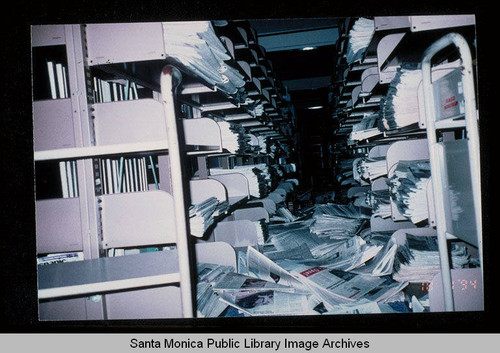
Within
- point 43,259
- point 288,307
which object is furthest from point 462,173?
point 43,259

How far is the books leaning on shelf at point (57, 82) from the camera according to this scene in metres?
1.10

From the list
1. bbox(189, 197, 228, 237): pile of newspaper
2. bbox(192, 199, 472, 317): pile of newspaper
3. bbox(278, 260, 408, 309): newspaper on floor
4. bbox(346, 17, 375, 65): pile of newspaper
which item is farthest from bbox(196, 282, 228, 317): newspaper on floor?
bbox(346, 17, 375, 65): pile of newspaper

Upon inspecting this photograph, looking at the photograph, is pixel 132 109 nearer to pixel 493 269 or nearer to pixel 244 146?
pixel 244 146

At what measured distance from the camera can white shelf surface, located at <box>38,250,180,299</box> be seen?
0.86 metres

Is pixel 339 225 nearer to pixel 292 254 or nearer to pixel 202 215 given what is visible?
pixel 292 254

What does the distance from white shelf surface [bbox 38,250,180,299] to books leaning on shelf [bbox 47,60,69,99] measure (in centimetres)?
64

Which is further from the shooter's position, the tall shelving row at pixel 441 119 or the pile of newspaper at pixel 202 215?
the pile of newspaper at pixel 202 215

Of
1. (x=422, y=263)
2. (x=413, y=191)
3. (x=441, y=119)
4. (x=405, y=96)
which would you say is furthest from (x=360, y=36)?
(x=422, y=263)

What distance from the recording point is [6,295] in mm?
1317

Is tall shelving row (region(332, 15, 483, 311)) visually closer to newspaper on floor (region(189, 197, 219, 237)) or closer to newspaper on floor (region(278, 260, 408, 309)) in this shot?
newspaper on floor (region(278, 260, 408, 309))

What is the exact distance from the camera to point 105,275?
917 millimetres

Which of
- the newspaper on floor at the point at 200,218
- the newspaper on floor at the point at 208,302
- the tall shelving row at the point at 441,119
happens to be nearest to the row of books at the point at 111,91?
the newspaper on floor at the point at 200,218

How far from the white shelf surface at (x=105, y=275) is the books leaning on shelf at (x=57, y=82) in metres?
0.64

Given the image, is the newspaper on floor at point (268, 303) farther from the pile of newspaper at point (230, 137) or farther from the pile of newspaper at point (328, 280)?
the pile of newspaper at point (230, 137)
